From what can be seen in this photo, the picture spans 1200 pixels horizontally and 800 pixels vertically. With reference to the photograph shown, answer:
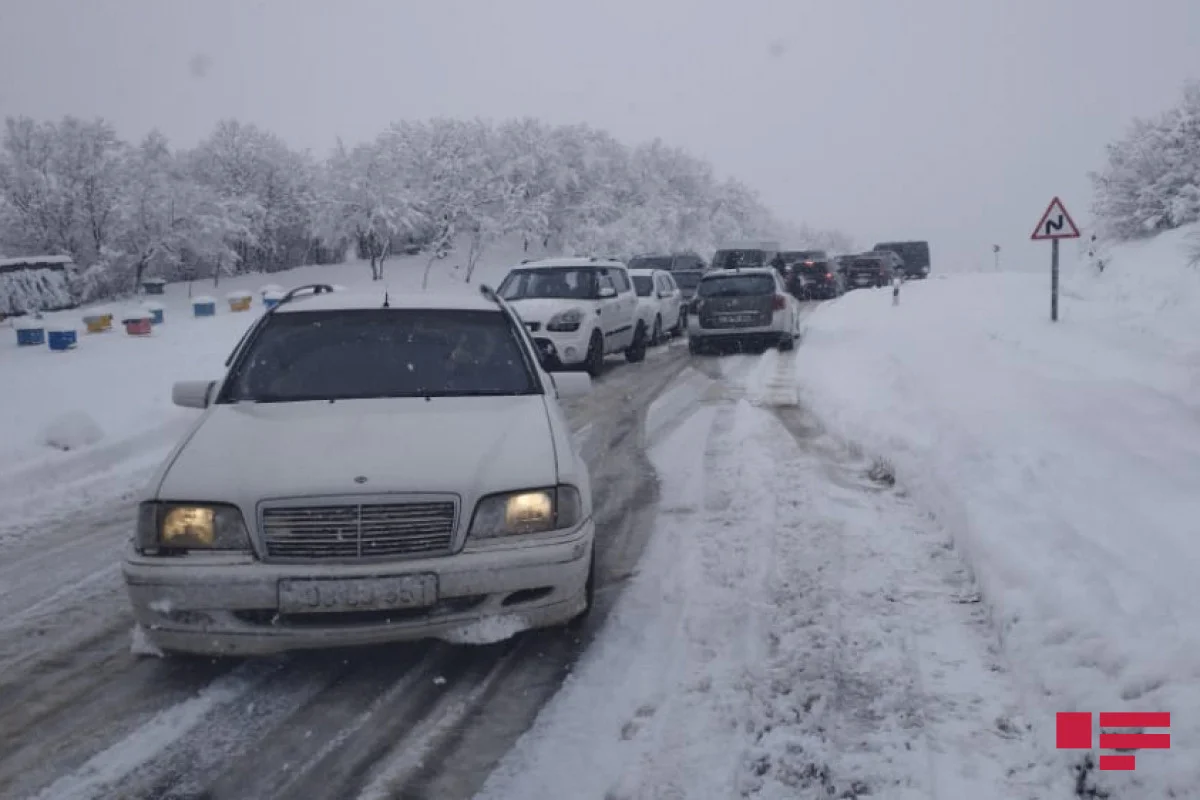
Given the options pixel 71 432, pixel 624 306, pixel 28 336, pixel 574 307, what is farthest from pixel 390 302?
pixel 28 336

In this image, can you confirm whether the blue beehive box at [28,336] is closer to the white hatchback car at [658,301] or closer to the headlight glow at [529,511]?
the white hatchback car at [658,301]

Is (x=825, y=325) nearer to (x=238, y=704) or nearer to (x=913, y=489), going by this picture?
(x=913, y=489)

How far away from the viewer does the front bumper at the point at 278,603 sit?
3.67m

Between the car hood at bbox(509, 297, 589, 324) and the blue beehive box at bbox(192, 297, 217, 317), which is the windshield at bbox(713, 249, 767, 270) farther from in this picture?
the car hood at bbox(509, 297, 589, 324)

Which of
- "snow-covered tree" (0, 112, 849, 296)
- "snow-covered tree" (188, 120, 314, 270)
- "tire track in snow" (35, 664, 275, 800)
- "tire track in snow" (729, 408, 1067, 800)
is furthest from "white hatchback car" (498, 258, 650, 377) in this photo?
"snow-covered tree" (188, 120, 314, 270)

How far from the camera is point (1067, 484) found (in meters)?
5.84

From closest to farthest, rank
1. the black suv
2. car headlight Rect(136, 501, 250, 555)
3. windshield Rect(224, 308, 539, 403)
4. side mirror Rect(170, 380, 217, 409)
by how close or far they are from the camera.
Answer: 1. car headlight Rect(136, 501, 250, 555)
2. windshield Rect(224, 308, 539, 403)
3. side mirror Rect(170, 380, 217, 409)
4. the black suv

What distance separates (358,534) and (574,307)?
10.7m

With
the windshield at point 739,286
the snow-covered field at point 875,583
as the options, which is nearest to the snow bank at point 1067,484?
the snow-covered field at point 875,583

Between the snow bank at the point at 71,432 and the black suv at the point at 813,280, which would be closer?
the snow bank at the point at 71,432

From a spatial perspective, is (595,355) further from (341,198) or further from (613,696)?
(341,198)

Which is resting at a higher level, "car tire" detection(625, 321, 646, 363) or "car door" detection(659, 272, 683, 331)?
"car door" detection(659, 272, 683, 331)

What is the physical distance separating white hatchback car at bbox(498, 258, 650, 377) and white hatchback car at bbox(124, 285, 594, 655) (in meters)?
9.14

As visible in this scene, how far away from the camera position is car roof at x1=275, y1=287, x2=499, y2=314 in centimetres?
556
